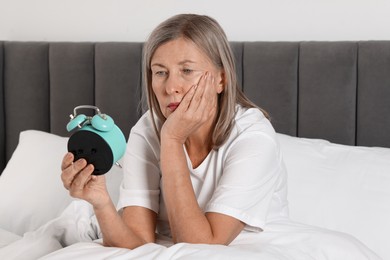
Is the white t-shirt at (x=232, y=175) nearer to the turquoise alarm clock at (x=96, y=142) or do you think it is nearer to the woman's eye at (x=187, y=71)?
the woman's eye at (x=187, y=71)

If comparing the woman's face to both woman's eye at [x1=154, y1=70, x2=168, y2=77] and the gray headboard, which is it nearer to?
woman's eye at [x1=154, y1=70, x2=168, y2=77]

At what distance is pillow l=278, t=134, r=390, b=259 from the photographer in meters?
1.87

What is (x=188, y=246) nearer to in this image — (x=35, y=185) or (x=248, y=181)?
(x=248, y=181)

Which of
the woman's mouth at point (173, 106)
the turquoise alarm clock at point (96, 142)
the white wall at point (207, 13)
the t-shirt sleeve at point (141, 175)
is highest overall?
the white wall at point (207, 13)

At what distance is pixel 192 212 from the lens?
1.48 m

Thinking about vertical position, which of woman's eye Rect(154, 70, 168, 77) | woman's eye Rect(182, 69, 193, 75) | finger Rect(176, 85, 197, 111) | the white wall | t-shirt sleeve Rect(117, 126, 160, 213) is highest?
the white wall

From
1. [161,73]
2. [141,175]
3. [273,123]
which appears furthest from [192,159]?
[273,123]

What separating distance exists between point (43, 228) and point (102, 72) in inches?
33.6

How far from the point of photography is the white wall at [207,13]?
228cm

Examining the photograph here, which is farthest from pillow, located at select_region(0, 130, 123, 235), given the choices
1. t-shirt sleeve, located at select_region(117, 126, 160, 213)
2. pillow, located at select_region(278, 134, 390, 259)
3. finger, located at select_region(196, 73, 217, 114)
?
finger, located at select_region(196, 73, 217, 114)

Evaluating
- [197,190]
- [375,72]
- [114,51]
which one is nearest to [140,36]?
[114,51]

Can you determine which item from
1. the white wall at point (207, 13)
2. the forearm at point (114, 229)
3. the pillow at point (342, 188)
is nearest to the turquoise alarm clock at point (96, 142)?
the forearm at point (114, 229)

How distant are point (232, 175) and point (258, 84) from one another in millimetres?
851

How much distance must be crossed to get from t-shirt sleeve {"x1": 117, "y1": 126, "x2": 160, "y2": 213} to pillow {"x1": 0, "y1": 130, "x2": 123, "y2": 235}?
17.6 inches
